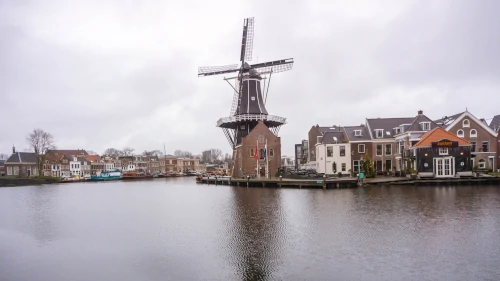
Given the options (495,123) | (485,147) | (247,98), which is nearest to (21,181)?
(247,98)

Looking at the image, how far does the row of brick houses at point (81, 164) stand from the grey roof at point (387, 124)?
68.6 m

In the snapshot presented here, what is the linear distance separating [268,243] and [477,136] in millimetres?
41145

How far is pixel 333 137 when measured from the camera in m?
51.5

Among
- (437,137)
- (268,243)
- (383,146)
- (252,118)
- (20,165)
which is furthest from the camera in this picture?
(20,165)

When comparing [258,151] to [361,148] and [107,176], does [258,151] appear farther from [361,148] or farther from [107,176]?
[107,176]

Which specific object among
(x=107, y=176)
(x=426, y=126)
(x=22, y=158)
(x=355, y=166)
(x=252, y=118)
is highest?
(x=252, y=118)

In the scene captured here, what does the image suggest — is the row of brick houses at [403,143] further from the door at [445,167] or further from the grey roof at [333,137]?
the door at [445,167]

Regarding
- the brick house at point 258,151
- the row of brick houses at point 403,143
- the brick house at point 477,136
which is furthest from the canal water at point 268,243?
the brick house at point 258,151

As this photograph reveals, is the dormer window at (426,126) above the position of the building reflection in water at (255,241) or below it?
above

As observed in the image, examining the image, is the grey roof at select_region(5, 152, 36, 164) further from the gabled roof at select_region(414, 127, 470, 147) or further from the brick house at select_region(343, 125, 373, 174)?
the gabled roof at select_region(414, 127, 470, 147)

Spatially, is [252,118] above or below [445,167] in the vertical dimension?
above

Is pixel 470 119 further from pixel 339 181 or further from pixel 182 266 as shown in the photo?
pixel 182 266

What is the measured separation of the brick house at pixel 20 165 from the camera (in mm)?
90875

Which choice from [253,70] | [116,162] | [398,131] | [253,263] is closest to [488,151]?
[398,131]
